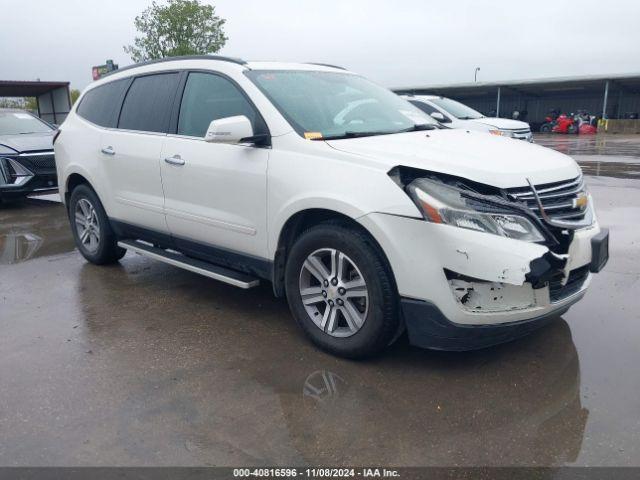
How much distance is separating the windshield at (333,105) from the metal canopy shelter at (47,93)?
19.1 m

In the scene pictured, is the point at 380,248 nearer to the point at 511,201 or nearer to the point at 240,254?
the point at 511,201

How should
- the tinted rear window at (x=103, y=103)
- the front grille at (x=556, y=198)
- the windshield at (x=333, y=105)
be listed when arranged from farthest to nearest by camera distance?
1. the tinted rear window at (x=103, y=103)
2. the windshield at (x=333, y=105)
3. the front grille at (x=556, y=198)

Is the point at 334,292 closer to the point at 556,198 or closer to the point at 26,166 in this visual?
the point at 556,198

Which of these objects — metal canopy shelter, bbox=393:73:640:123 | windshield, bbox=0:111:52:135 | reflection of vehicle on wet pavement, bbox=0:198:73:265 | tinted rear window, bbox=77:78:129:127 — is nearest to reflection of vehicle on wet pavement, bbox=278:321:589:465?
tinted rear window, bbox=77:78:129:127

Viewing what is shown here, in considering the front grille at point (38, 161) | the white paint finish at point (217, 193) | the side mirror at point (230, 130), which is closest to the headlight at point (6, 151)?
the front grille at point (38, 161)

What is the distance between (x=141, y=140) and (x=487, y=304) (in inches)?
124

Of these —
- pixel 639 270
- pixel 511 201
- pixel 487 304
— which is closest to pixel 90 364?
pixel 487 304

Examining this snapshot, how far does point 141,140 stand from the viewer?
15.7 ft

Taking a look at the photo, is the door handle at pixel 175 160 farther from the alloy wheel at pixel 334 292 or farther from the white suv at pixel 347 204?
the alloy wheel at pixel 334 292

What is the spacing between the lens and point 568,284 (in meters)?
3.33

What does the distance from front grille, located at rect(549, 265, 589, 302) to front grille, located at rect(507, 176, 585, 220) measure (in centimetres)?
32

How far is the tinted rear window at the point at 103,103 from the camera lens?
5309 millimetres

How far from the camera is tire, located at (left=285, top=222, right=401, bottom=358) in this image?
3.28m

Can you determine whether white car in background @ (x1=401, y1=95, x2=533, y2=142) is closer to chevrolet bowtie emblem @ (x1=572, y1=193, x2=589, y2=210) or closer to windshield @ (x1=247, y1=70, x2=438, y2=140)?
windshield @ (x1=247, y1=70, x2=438, y2=140)
